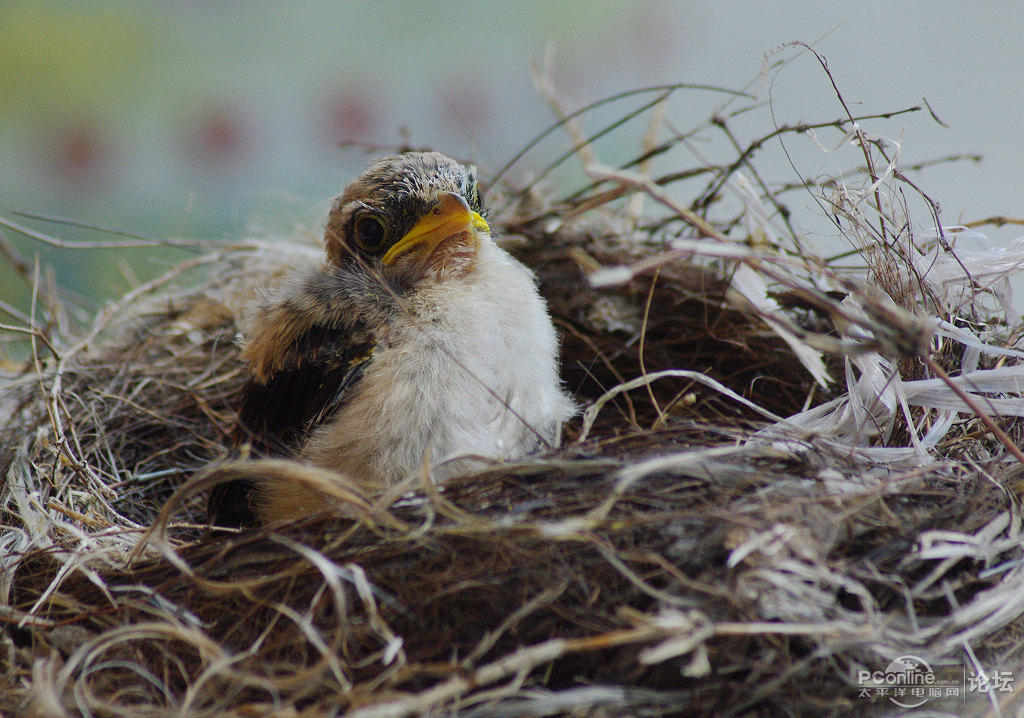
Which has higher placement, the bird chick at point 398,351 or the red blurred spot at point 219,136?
the red blurred spot at point 219,136

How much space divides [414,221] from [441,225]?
0.05 metres

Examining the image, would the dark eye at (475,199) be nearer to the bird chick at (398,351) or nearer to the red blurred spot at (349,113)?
the bird chick at (398,351)

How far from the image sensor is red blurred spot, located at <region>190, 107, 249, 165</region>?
217cm

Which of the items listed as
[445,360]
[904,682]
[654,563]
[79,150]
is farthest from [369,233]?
[79,150]

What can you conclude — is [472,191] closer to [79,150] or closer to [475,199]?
[475,199]

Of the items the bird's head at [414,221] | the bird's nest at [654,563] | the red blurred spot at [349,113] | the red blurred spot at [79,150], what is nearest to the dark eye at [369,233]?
the bird's head at [414,221]

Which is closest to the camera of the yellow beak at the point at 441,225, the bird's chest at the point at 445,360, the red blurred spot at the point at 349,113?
the bird's chest at the point at 445,360

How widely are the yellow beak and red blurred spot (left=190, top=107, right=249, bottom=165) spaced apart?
54.4 inches

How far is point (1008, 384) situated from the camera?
2.60 feet

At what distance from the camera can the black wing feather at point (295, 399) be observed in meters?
0.97

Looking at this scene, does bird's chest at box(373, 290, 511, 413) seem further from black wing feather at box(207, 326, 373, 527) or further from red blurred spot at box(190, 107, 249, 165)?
red blurred spot at box(190, 107, 249, 165)

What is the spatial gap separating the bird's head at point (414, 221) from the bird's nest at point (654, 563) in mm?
310

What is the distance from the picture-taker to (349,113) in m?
2.14

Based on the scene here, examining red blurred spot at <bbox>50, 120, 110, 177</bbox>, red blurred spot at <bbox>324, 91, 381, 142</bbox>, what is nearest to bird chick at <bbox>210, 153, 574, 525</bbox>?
red blurred spot at <bbox>324, 91, 381, 142</bbox>
